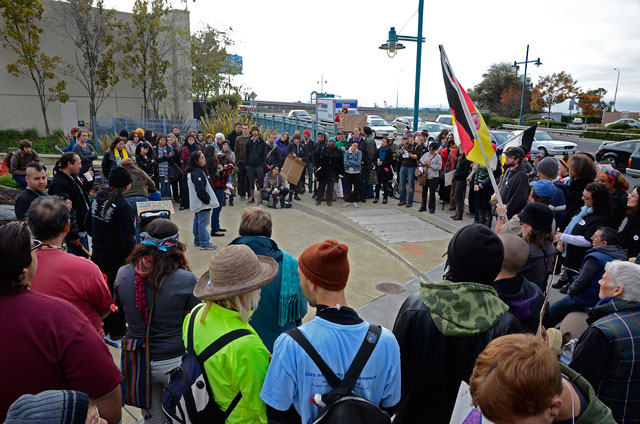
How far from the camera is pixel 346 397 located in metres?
1.63

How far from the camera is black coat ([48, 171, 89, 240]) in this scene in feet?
17.0

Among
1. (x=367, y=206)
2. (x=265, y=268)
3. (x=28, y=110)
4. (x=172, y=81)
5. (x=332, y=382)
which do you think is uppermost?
(x=172, y=81)

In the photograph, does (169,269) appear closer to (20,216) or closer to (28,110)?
(20,216)

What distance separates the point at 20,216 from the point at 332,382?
14.8 ft

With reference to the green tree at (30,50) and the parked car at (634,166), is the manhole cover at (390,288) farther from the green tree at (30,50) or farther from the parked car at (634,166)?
the green tree at (30,50)

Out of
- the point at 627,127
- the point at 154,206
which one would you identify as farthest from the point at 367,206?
the point at 627,127

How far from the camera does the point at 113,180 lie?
440cm

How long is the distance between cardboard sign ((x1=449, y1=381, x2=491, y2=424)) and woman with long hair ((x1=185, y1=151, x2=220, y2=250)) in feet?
19.1

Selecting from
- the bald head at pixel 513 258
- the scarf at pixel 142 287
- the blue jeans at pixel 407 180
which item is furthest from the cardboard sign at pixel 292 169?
the bald head at pixel 513 258

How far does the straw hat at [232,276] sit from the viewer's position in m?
2.09

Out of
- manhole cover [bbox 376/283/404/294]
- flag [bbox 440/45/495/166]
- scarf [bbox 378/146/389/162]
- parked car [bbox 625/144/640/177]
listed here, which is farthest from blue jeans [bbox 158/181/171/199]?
parked car [bbox 625/144/640/177]

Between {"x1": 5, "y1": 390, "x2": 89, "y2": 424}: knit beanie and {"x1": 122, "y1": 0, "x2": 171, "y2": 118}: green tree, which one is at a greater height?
{"x1": 122, "y1": 0, "x2": 171, "y2": 118}: green tree

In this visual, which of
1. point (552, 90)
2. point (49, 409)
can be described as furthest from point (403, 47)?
point (552, 90)

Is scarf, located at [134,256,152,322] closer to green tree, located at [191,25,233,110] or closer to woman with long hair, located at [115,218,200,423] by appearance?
woman with long hair, located at [115,218,200,423]
